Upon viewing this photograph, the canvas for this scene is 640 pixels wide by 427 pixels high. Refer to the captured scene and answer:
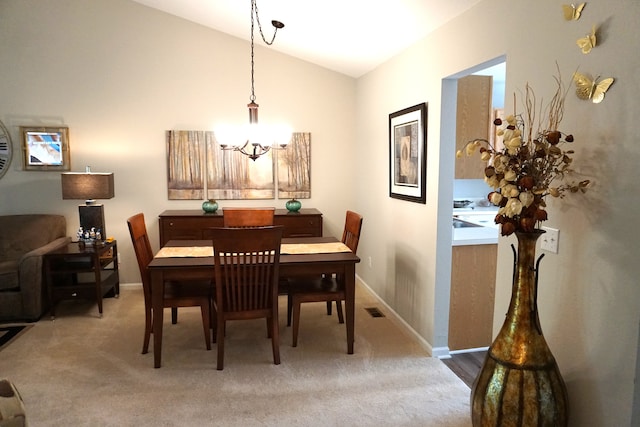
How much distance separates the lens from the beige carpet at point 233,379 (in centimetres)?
231

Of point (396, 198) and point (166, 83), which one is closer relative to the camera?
point (396, 198)

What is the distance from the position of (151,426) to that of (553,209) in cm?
233

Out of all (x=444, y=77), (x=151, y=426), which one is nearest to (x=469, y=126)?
(x=444, y=77)

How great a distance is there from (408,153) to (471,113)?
58 centimetres

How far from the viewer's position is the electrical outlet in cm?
182

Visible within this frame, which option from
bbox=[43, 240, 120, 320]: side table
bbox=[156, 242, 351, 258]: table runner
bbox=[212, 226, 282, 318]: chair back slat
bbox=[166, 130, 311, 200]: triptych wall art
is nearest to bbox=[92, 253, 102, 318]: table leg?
bbox=[43, 240, 120, 320]: side table

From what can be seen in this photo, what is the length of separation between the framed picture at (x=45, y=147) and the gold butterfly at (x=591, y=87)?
4603 millimetres

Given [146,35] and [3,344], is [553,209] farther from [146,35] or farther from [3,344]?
[146,35]

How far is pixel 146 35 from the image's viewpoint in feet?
14.4

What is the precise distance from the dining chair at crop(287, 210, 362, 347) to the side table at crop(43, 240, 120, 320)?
6.16 feet

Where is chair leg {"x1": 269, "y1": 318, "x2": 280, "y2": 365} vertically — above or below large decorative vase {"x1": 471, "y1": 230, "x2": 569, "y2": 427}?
below

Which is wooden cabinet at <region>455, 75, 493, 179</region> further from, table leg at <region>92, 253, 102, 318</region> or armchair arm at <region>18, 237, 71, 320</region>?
armchair arm at <region>18, 237, 71, 320</region>

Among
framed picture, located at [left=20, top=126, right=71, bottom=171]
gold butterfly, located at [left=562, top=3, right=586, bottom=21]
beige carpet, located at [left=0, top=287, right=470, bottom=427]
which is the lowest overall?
beige carpet, located at [left=0, top=287, right=470, bottom=427]

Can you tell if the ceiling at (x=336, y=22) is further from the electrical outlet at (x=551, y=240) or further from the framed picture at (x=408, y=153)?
the electrical outlet at (x=551, y=240)
